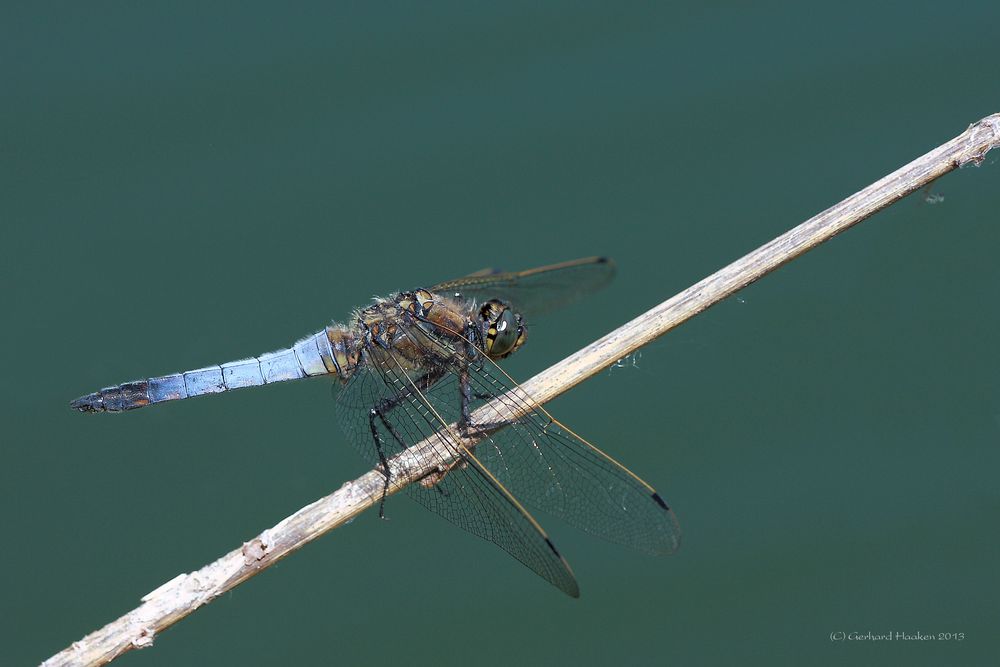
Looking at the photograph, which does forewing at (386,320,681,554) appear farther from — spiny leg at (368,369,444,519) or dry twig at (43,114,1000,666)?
spiny leg at (368,369,444,519)

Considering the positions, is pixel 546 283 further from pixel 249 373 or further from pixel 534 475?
pixel 249 373

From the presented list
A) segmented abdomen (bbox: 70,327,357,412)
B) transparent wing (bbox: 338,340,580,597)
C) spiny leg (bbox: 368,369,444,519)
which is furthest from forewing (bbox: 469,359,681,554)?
segmented abdomen (bbox: 70,327,357,412)

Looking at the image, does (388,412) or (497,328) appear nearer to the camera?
(388,412)

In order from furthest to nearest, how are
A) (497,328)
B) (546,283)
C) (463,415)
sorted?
(546,283), (497,328), (463,415)

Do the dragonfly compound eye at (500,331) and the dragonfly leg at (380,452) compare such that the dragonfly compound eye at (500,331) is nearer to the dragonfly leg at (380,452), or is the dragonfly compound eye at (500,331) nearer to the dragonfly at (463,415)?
the dragonfly at (463,415)

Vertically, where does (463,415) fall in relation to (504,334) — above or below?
below

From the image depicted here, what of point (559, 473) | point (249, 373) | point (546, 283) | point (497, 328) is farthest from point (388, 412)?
point (546, 283)
